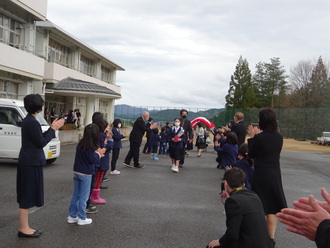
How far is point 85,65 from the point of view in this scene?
32.7 m

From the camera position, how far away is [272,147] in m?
4.49

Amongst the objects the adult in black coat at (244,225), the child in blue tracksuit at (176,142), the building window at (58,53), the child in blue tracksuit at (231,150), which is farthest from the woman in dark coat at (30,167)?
the building window at (58,53)

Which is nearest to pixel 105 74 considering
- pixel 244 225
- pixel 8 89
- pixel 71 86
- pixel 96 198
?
pixel 71 86

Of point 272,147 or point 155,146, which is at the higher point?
point 272,147

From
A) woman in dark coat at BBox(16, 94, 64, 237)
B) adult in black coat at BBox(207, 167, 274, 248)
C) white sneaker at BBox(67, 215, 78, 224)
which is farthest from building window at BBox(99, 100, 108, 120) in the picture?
adult in black coat at BBox(207, 167, 274, 248)

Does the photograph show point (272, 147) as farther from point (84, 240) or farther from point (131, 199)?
point (131, 199)

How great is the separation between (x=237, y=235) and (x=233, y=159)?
17.9 ft

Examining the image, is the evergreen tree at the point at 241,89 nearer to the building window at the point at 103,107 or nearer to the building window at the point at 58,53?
the building window at the point at 103,107

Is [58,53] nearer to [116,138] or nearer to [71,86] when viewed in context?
[71,86]

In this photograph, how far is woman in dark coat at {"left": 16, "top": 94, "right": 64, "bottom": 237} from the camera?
178 inches

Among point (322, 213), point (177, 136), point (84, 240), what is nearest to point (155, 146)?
point (177, 136)

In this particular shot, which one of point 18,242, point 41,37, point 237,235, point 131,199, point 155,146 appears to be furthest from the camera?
point 41,37

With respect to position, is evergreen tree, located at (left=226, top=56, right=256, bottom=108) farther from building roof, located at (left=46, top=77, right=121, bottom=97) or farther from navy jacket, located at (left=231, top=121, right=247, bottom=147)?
navy jacket, located at (left=231, top=121, right=247, bottom=147)

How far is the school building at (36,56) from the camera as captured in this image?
18.4 metres
